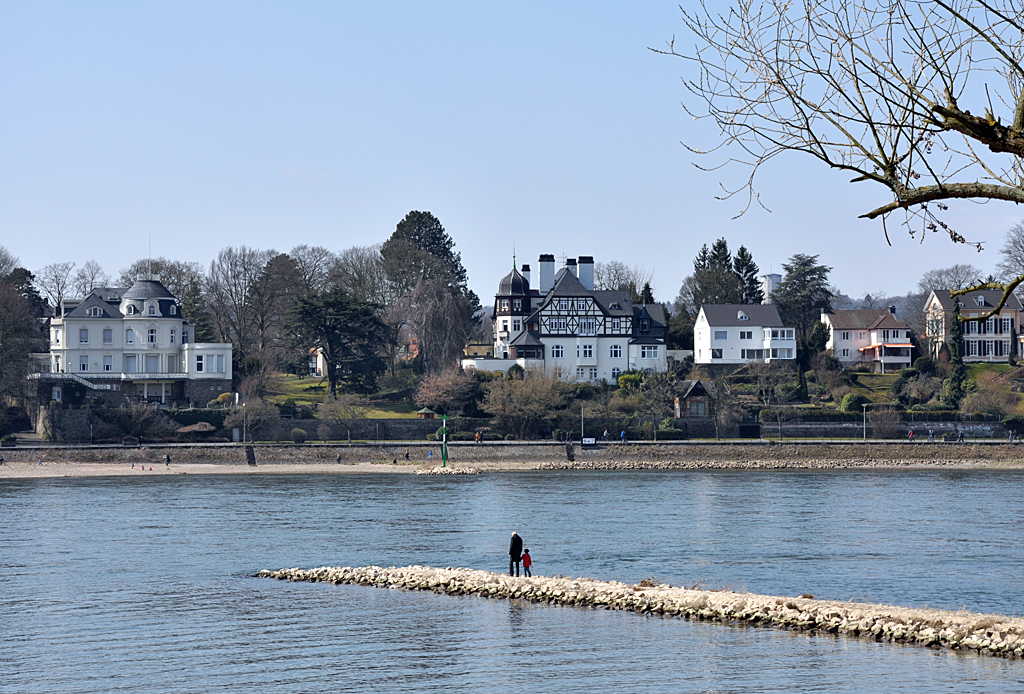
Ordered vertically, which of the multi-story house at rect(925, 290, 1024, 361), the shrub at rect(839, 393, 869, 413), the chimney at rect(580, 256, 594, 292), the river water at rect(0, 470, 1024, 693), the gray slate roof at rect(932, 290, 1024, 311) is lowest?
the river water at rect(0, 470, 1024, 693)

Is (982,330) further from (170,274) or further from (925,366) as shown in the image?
(170,274)

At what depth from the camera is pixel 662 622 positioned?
18516 millimetres

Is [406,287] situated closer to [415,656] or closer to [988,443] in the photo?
[988,443]

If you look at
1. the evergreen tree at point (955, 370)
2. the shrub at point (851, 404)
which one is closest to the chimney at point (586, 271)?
the shrub at point (851, 404)

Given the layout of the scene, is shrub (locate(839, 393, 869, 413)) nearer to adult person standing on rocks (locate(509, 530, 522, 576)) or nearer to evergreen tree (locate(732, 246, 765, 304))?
evergreen tree (locate(732, 246, 765, 304))

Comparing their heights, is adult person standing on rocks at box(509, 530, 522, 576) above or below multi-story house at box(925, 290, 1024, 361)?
below

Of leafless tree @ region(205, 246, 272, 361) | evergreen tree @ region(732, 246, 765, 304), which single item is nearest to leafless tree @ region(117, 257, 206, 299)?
leafless tree @ region(205, 246, 272, 361)

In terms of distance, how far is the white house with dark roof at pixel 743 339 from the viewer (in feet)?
276

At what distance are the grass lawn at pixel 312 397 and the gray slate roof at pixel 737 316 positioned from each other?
82.8ft

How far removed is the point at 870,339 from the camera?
9056 centimetres

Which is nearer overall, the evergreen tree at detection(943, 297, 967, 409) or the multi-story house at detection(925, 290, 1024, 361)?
the evergreen tree at detection(943, 297, 967, 409)

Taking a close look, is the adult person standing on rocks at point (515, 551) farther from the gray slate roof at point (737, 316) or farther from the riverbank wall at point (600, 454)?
the gray slate roof at point (737, 316)

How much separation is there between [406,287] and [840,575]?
70.6m

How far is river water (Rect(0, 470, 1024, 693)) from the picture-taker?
14.9m
